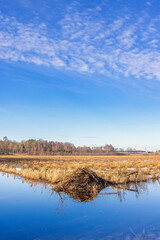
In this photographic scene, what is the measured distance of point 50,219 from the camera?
24.3ft

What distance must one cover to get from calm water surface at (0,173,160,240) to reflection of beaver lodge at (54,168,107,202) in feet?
2.35

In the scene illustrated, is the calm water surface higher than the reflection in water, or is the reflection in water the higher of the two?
the reflection in water

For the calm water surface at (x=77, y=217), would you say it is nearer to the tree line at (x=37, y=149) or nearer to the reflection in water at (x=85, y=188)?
the reflection in water at (x=85, y=188)

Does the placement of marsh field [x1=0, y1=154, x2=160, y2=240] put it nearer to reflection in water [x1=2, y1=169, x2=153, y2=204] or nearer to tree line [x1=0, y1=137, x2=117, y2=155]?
reflection in water [x1=2, y1=169, x2=153, y2=204]

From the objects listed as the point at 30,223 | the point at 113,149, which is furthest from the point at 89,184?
the point at 113,149

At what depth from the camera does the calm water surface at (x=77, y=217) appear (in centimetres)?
602

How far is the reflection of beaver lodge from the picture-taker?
11227 millimetres

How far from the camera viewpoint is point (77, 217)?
24.8ft

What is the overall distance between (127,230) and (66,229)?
1.84 meters

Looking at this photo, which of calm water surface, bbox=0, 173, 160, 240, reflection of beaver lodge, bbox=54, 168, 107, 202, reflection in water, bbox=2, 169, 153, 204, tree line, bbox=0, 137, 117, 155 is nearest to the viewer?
calm water surface, bbox=0, 173, 160, 240

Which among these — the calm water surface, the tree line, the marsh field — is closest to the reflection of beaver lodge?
the marsh field

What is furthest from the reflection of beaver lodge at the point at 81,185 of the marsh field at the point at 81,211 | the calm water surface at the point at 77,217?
the calm water surface at the point at 77,217

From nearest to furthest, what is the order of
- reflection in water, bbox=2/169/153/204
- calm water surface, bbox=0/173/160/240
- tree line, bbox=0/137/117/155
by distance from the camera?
calm water surface, bbox=0/173/160/240 → reflection in water, bbox=2/169/153/204 → tree line, bbox=0/137/117/155

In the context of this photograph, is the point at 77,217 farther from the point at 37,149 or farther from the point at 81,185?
the point at 37,149
